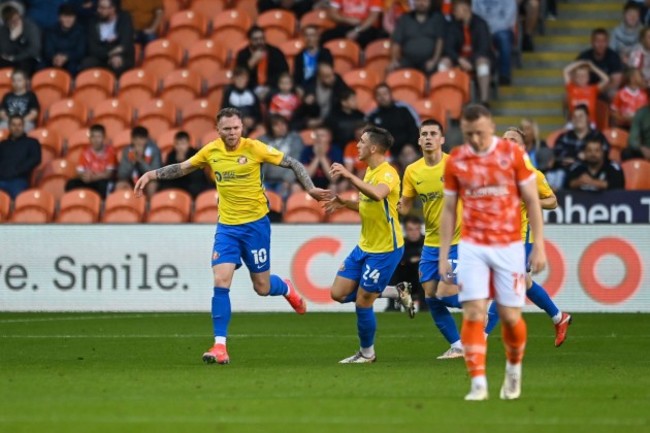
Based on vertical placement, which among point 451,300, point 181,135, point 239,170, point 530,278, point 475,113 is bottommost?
point 451,300

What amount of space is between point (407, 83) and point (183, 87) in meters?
3.88

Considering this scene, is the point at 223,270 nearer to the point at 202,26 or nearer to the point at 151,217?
the point at 151,217

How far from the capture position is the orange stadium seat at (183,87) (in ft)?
82.7

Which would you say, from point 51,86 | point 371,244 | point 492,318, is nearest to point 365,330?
point 371,244

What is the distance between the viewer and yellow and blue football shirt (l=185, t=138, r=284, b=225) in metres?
14.4

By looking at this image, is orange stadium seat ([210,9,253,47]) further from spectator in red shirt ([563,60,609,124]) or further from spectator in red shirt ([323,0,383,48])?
spectator in red shirt ([563,60,609,124])

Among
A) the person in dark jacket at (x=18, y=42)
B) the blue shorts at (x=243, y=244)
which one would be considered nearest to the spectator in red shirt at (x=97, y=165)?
the person in dark jacket at (x=18, y=42)

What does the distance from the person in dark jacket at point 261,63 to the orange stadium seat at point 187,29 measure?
2203 millimetres

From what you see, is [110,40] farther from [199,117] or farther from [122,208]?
[122,208]

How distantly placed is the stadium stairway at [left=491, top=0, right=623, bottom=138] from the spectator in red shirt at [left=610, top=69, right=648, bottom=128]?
1.33 metres

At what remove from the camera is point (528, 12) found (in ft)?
83.3

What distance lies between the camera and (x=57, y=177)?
23.8 m

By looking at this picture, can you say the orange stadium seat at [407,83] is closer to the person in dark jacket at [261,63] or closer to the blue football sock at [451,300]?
the person in dark jacket at [261,63]

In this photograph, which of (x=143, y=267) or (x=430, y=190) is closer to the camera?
(x=430, y=190)
